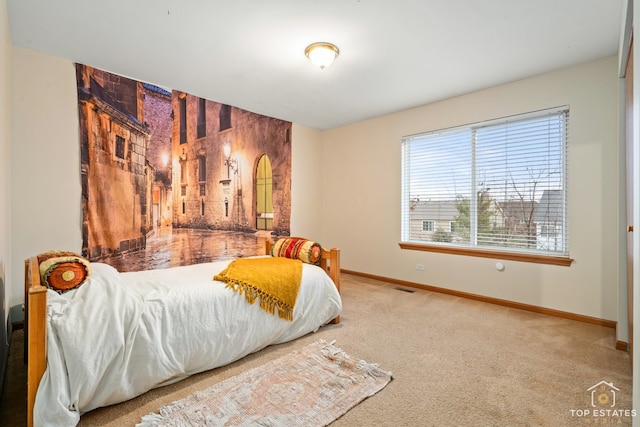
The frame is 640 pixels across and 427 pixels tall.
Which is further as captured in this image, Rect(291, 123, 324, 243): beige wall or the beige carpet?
Rect(291, 123, 324, 243): beige wall

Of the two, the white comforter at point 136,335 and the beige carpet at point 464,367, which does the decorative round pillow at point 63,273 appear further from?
the beige carpet at point 464,367

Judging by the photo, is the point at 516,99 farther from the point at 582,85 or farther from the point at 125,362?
the point at 125,362

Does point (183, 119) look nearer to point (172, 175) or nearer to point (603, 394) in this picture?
point (172, 175)

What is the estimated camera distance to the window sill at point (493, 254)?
9.93 ft

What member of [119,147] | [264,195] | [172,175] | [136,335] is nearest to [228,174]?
[264,195]

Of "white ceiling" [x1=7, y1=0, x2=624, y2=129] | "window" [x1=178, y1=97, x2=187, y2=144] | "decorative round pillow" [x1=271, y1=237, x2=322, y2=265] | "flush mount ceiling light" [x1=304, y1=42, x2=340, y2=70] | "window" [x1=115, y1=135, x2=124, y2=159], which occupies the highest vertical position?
"white ceiling" [x1=7, y1=0, x2=624, y2=129]

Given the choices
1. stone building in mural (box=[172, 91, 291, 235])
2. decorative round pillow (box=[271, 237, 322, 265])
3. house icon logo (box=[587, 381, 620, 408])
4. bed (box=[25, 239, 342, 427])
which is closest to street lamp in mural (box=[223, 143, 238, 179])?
stone building in mural (box=[172, 91, 291, 235])

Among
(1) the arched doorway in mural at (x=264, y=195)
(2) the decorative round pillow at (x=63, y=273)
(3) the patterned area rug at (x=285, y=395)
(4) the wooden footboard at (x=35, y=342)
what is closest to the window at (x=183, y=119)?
(1) the arched doorway in mural at (x=264, y=195)

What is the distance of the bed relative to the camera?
53.9 inches

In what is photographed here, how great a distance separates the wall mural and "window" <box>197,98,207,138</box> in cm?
1

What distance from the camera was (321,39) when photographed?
2.45 m

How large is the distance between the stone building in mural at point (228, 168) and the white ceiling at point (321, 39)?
1.61 ft

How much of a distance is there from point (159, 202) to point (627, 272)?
429cm

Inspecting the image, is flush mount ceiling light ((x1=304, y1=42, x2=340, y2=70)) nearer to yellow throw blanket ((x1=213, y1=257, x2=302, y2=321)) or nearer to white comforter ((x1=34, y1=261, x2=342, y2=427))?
yellow throw blanket ((x1=213, y1=257, x2=302, y2=321))
